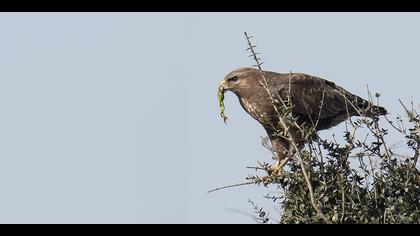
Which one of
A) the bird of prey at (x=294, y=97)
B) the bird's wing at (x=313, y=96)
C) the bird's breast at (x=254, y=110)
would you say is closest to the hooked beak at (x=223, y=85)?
the bird of prey at (x=294, y=97)

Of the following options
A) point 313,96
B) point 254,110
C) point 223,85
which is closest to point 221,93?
point 223,85

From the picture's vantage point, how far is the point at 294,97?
28.8 feet

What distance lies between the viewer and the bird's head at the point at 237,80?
30.0 ft

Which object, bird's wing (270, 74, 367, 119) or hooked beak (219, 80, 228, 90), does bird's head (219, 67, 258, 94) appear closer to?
hooked beak (219, 80, 228, 90)

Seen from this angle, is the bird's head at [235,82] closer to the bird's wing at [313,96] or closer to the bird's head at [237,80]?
the bird's head at [237,80]

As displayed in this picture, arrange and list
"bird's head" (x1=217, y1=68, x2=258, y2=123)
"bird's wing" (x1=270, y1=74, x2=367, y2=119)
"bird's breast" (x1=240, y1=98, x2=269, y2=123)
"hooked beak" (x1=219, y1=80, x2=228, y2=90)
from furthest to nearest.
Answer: "hooked beak" (x1=219, y1=80, x2=228, y2=90)
"bird's head" (x1=217, y1=68, x2=258, y2=123)
"bird's wing" (x1=270, y1=74, x2=367, y2=119)
"bird's breast" (x1=240, y1=98, x2=269, y2=123)

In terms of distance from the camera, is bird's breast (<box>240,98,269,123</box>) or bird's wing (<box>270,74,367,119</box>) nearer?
bird's breast (<box>240,98,269,123</box>)

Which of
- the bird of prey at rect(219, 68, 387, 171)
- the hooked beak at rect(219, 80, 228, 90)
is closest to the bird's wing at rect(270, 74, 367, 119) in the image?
the bird of prey at rect(219, 68, 387, 171)

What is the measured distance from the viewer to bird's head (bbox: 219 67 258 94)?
915cm

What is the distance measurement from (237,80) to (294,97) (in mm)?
836

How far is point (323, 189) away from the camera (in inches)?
216
